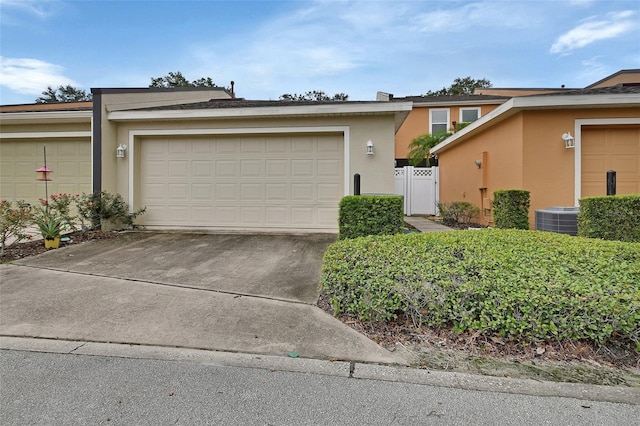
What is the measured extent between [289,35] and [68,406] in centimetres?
1061

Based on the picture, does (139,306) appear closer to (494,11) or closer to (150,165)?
(150,165)

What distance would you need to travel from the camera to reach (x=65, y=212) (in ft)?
22.3

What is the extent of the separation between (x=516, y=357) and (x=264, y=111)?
6.87 meters

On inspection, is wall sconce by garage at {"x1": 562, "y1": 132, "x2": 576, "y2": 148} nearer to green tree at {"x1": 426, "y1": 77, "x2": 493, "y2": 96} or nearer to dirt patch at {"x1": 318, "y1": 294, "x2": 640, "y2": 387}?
dirt patch at {"x1": 318, "y1": 294, "x2": 640, "y2": 387}

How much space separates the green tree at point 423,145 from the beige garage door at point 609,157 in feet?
23.7

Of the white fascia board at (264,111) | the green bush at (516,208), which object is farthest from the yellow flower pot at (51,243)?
the green bush at (516,208)

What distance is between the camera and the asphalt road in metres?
1.89

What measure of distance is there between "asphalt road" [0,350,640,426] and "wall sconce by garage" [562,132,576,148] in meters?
6.62

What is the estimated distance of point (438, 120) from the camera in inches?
635

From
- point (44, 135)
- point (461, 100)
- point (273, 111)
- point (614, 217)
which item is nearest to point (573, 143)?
point (614, 217)

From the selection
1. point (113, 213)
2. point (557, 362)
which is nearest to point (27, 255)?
point (113, 213)

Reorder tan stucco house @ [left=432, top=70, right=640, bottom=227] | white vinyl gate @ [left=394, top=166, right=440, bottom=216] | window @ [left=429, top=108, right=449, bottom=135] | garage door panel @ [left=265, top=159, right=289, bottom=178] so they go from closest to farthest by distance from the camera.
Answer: tan stucco house @ [left=432, top=70, right=640, bottom=227] < garage door panel @ [left=265, top=159, right=289, bottom=178] < white vinyl gate @ [left=394, top=166, right=440, bottom=216] < window @ [left=429, top=108, right=449, bottom=135]

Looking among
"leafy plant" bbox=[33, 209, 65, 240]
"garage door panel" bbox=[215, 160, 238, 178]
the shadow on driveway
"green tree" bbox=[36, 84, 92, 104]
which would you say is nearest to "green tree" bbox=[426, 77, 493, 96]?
"garage door panel" bbox=[215, 160, 238, 178]

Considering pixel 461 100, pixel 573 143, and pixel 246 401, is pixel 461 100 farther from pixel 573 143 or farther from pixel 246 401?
pixel 246 401
